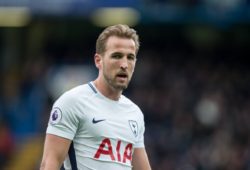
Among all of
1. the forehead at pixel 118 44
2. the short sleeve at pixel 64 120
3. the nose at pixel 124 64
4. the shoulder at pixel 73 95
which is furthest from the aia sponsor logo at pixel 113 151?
the forehead at pixel 118 44

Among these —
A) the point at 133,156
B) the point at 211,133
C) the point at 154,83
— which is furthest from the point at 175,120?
the point at 133,156

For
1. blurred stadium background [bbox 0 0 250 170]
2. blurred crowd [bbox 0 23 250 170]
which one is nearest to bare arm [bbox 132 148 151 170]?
blurred crowd [bbox 0 23 250 170]

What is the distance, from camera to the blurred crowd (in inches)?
680

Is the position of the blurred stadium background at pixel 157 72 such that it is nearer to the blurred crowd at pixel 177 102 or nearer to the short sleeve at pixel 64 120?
the blurred crowd at pixel 177 102

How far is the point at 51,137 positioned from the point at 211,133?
11.3 m

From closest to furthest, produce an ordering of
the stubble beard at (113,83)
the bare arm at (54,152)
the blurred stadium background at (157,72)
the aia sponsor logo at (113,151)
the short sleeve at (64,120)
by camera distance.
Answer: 1. the bare arm at (54,152)
2. the short sleeve at (64,120)
3. the aia sponsor logo at (113,151)
4. the stubble beard at (113,83)
5. the blurred stadium background at (157,72)

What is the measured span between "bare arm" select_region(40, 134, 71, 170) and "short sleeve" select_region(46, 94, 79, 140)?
0.04m

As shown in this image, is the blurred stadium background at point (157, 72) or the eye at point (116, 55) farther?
the blurred stadium background at point (157, 72)

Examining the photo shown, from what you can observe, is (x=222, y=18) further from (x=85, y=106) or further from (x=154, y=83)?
(x=85, y=106)

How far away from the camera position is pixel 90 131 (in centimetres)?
706

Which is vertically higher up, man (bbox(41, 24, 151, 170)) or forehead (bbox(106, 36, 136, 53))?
forehead (bbox(106, 36, 136, 53))

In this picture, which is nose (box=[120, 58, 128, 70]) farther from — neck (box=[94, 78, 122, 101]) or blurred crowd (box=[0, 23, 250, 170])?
blurred crowd (box=[0, 23, 250, 170])

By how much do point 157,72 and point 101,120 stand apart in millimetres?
14760

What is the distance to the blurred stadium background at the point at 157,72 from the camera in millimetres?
17828
